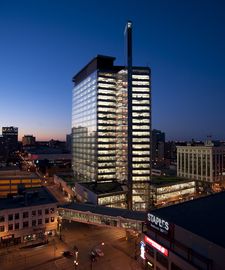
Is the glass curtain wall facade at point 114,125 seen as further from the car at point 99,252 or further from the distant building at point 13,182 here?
the car at point 99,252

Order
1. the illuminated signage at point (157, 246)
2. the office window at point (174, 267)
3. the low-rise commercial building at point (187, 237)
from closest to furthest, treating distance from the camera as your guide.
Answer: the low-rise commercial building at point (187, 237)
the office window at point (174, 267)
the illuminated signage at point (157, 246)

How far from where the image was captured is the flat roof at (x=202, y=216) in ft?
138

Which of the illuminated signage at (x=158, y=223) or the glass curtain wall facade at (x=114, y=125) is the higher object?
the glass curtain wall facade at (x=114, y=125)

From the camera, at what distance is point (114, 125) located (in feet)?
479

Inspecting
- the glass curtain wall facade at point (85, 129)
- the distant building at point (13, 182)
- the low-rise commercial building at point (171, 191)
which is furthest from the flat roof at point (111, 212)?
the glass curtain wall facade at point (85, 129)

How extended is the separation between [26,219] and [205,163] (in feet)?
406

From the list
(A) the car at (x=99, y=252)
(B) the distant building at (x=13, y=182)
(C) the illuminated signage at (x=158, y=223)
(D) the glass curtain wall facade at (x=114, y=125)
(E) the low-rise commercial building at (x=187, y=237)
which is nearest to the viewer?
(E) the low-rise commercial building at (x=187, y=237)

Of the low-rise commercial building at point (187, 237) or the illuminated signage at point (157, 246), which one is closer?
the low-rise commercial building at point (187, 237)

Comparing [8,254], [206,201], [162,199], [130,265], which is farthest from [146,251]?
[162,199]

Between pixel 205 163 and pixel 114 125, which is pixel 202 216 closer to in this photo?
pixel 114 125

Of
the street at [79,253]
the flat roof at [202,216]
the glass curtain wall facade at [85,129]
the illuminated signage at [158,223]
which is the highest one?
the glass curtain wall facade at [85,129]

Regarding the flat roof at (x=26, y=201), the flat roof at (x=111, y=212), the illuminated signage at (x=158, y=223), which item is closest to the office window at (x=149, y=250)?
the illuminated signage at (x=158, y=223)

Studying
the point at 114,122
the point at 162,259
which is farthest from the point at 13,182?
the point at 162,259

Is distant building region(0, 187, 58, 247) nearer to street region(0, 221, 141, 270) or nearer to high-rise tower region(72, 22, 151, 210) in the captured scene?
street region(0, 221, 141, 270)
